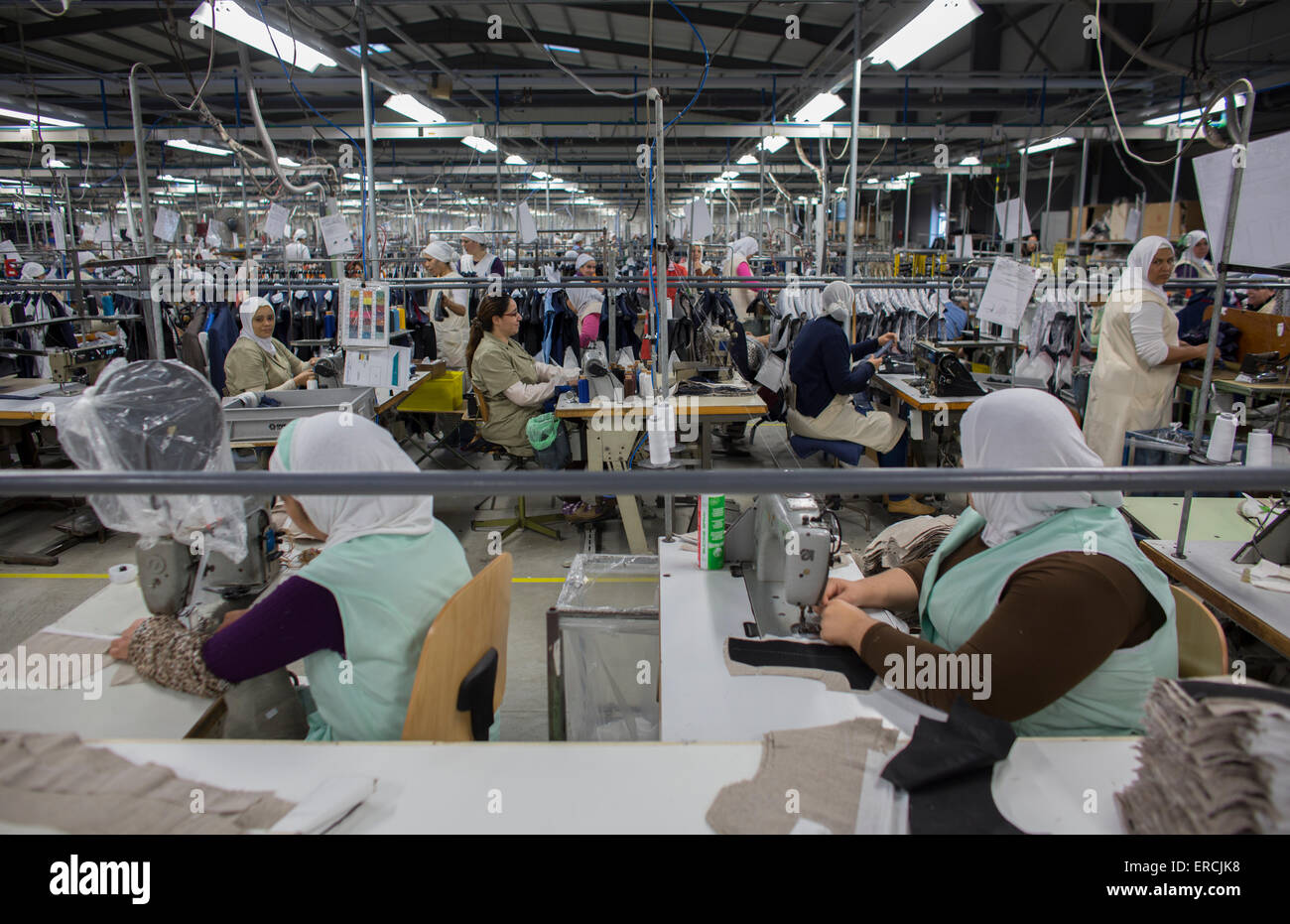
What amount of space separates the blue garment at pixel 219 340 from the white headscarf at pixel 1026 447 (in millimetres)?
5608

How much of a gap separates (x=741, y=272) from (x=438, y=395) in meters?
3.36

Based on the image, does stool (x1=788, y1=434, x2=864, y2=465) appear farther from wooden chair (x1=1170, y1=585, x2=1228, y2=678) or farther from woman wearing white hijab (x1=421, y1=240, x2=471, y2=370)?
wooden chair (x1=1170, y1=585, x2=1228, y2=678)

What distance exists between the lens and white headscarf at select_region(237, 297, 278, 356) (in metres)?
5.07

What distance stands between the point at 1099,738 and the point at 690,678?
2.68ft

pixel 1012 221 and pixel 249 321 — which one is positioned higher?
pixel 1012 221

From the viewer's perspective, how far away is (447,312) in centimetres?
698

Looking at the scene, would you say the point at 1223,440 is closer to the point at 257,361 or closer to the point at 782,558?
the point at 782,558

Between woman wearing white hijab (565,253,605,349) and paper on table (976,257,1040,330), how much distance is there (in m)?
3.00

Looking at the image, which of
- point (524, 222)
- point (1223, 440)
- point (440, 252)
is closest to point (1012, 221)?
point (524, 222)

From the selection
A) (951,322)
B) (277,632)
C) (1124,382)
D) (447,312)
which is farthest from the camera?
(447,312)

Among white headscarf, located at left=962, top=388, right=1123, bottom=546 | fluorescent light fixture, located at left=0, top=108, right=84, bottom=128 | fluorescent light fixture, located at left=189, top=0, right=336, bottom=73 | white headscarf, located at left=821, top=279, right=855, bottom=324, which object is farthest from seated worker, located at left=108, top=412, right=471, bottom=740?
fluorescent light fixture, located at left=0, top=108, right=84, bottom=128

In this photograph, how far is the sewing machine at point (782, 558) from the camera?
6.45ft
